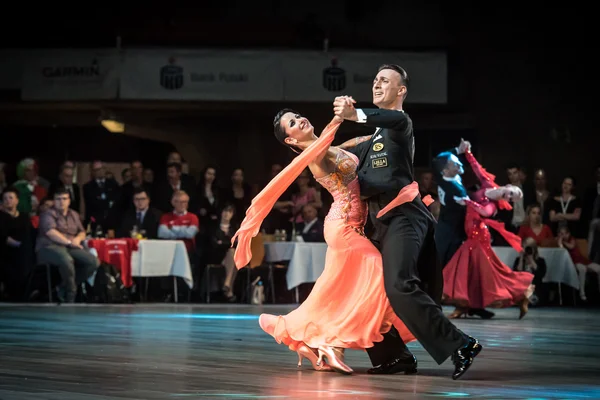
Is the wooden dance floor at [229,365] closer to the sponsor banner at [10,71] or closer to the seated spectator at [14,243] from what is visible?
the seated spectator at [14,243]

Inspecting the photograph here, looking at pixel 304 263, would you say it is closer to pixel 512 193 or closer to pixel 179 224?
pixel 179 224

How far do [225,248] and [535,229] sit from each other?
12.4ft

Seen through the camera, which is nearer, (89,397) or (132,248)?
(89,397)

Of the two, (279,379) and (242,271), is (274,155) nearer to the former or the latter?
(242,271)

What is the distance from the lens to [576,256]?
14.1m

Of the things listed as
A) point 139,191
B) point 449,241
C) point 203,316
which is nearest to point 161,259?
point 139,191

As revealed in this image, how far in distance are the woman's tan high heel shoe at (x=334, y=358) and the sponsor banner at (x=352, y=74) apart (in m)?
11.2

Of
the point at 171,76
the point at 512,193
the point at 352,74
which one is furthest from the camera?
the point at 171,76

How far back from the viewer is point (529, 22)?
58.6 feet

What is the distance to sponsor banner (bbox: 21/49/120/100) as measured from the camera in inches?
651

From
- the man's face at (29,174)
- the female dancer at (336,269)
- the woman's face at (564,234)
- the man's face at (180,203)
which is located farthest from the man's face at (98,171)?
the female dancer at (336,269)

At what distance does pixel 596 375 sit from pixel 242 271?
345 inches

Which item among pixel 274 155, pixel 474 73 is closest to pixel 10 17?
pixel 274 155

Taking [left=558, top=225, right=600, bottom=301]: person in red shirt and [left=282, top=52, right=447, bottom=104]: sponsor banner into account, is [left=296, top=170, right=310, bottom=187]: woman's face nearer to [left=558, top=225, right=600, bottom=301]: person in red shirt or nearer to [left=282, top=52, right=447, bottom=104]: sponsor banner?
[left=282, top=52, right=447, bottom=104]: sponsor banner
